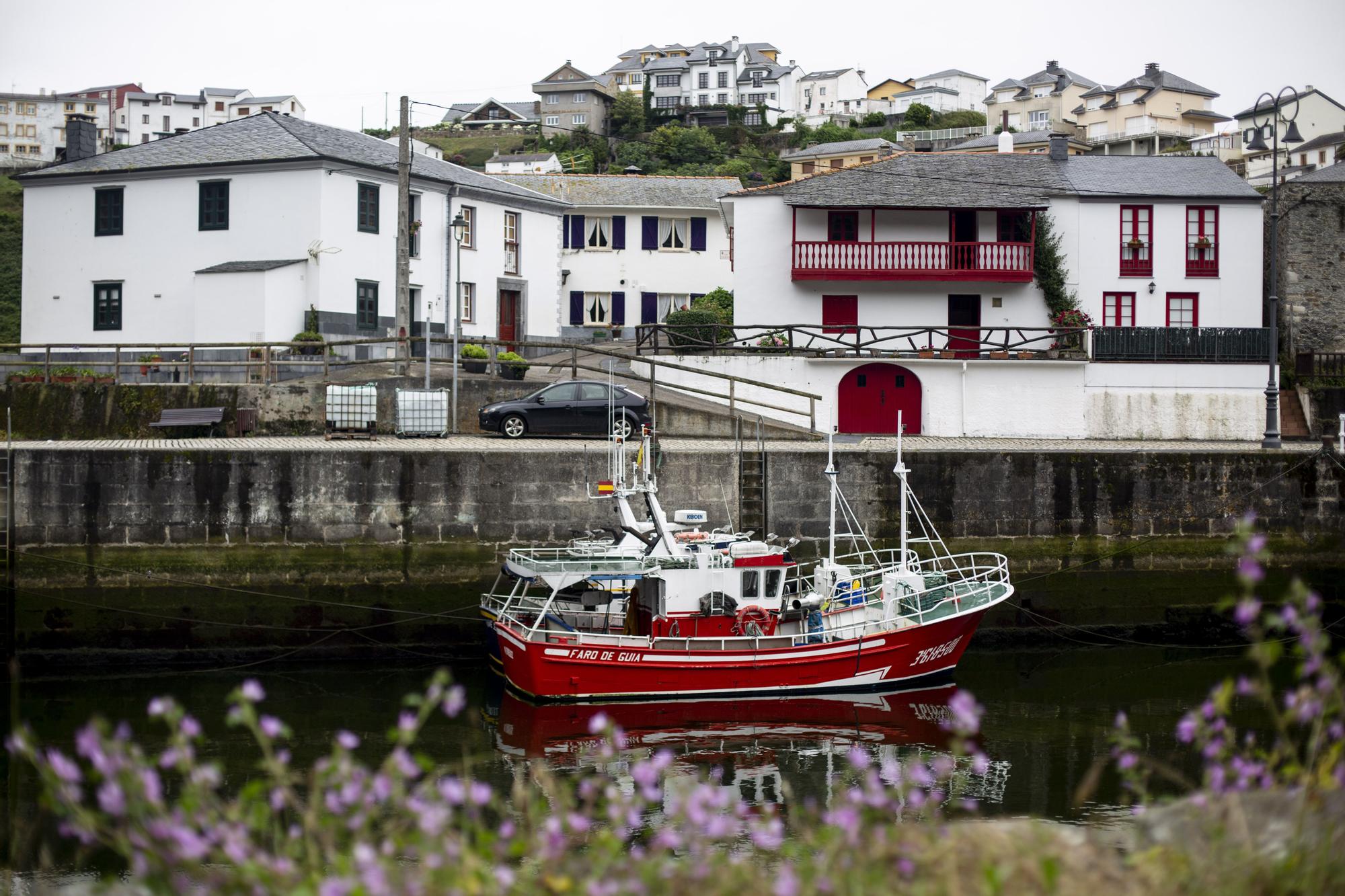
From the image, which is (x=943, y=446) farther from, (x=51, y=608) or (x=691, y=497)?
(x=51, y=608)

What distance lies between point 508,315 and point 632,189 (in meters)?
10.3

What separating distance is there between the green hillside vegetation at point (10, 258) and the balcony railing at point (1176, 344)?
37.0m

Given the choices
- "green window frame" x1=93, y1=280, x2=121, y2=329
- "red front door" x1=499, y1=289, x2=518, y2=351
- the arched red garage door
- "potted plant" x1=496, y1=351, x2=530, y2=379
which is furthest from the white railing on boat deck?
"red front door" x1=499, y1=289, x2=518, y2=351

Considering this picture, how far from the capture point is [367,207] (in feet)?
114

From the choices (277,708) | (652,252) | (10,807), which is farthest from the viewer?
(652,252)

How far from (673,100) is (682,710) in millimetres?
94657

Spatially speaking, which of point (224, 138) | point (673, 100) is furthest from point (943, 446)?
point (673, 100)

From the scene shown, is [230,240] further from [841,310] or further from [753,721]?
→ [753,721]

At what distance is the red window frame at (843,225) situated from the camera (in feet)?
108

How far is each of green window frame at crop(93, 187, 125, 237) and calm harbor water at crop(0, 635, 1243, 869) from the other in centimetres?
1887

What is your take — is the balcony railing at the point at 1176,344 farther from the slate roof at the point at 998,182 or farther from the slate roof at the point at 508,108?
the slate roof at the point at 508,108

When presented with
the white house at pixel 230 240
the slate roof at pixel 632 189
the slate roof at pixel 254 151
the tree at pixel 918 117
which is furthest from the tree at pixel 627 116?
the white house at pixel 230 240

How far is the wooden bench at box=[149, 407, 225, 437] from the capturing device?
25.6 metres

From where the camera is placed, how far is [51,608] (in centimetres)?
2022
